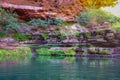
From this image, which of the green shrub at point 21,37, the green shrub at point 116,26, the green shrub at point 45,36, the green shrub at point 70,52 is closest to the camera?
the green shrub at point 70,52

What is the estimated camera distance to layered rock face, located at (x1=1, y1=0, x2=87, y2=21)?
86.7ft

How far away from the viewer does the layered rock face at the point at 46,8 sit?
2642 cm

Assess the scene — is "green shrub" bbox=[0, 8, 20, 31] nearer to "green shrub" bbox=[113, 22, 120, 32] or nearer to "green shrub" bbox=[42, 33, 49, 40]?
"green shrub" bbox=[42, 33, 49, 40]

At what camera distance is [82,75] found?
14211 millimetres

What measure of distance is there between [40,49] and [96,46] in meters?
3.50

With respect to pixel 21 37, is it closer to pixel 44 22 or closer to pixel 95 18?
pixel 44 22

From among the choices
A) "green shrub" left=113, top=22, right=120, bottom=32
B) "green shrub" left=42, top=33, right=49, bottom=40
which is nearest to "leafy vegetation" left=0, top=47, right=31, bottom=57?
"green shrub" left=42, top=33, right=49, bottom=40

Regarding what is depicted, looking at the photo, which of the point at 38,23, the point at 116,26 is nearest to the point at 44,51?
the point at 38,23

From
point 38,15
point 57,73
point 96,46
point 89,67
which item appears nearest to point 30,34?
point 38,15

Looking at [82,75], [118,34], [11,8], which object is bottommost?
[82,75]

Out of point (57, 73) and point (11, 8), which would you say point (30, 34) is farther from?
point (57, 73)

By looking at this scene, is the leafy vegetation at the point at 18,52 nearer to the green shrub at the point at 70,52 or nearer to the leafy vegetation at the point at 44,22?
the green shrub at the point at 70,52

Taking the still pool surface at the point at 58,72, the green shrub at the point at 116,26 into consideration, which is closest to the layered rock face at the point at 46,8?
the green shrub at the point at 116,26

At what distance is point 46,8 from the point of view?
27.2 metres
